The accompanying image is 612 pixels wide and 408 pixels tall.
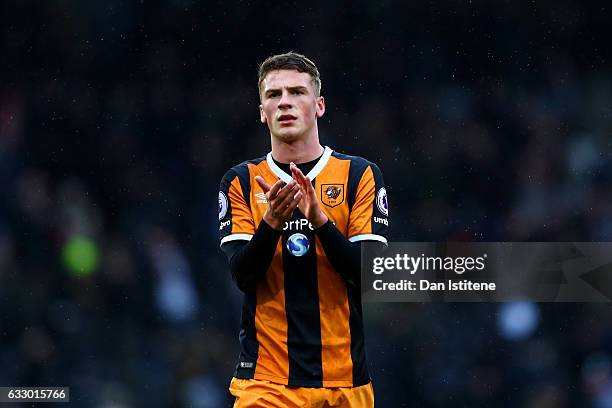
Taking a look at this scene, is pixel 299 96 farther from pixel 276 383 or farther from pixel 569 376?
pixel 569 376

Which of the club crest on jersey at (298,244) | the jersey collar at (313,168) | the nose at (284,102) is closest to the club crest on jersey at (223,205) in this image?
the jersey collar at (313,168)

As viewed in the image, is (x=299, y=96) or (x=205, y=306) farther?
(x=205, y=306)

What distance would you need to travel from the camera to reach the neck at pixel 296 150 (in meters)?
3.63

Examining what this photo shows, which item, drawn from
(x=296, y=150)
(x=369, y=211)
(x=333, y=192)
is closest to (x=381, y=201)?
(x=369, y=211)

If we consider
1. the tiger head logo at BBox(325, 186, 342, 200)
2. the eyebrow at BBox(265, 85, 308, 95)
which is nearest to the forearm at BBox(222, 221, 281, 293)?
the tiger head logo at BBox(325, 186, 342, 200)

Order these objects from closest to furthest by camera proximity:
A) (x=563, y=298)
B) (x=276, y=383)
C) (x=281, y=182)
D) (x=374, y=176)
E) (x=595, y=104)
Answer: (x=281, y=182), (x=276, y=383), (x=374, y=176), (x=563, y=298), (x=595, y=104)

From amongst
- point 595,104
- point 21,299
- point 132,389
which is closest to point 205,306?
point 132,389

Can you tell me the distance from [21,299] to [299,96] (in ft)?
17.7

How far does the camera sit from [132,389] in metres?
7.89

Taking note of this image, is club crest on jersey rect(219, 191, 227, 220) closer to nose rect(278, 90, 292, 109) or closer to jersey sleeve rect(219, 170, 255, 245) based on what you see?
jersey sleeve rect(219, 170, 255, 245)

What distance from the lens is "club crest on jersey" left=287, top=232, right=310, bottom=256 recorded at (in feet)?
11.5

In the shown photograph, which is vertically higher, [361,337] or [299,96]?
[299,96]

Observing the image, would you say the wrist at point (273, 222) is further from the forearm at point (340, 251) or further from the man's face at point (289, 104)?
the man's face at point (289, 104)

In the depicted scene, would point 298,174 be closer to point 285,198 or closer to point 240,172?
point 285,198
